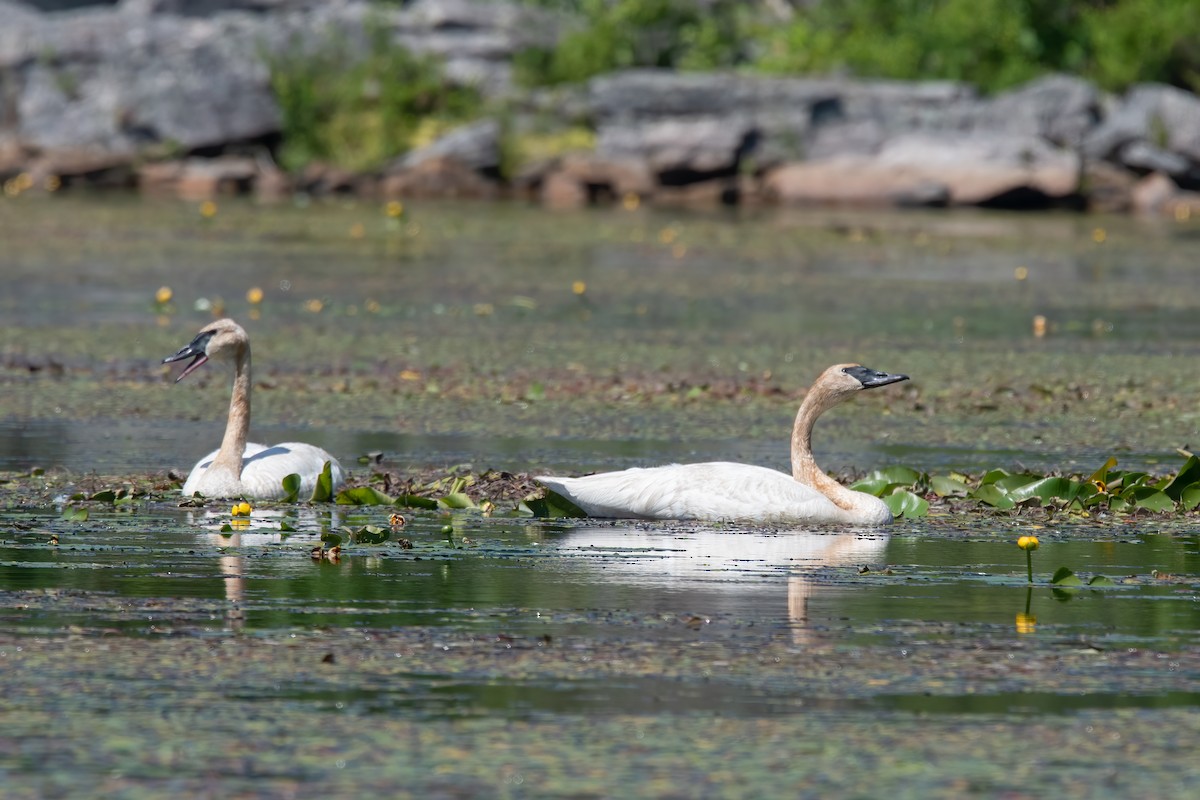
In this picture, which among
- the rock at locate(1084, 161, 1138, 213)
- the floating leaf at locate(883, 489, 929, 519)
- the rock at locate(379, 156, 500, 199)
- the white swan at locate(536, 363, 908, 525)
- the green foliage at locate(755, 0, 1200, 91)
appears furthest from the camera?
the green foliage at locate(755, 0, 1200, 91)

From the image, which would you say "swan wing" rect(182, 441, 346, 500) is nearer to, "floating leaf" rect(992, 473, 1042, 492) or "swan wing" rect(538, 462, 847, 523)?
"swan wing" rect(538, 462, 847, 523)

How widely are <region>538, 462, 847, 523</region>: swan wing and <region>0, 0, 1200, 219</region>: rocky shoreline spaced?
87.0 feet

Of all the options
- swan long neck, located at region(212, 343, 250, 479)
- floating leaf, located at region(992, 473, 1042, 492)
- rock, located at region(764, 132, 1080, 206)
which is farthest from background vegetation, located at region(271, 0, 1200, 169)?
floating leaf, located at region(992, 473, 1042, 492)

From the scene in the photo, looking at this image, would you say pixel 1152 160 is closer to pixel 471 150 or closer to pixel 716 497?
pixel 471 150

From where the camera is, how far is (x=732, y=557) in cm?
876

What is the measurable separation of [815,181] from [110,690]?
31.1m

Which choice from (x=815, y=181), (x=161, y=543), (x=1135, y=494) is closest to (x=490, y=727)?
(x=161, y=543)

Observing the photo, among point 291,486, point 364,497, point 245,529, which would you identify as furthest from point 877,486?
point 245,529

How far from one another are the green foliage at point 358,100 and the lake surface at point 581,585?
19.5 metres

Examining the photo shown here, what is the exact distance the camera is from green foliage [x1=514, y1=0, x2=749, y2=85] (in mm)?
40281

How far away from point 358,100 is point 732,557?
102 feet

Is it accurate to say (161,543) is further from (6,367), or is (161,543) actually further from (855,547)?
(6,367)

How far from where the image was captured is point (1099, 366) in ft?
52.5

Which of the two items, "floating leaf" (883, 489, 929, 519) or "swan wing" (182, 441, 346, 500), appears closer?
"floating leaf" (883, 489, 929, 519)
